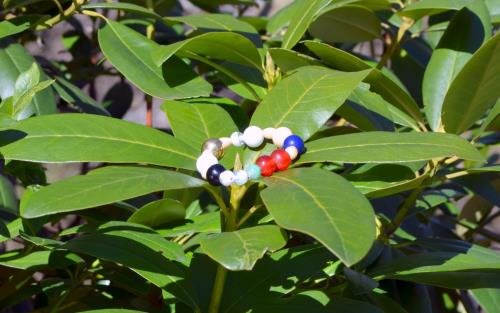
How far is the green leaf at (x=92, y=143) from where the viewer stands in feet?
2.72

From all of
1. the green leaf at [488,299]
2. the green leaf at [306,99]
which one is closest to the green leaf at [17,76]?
the green leaf at [306,99]

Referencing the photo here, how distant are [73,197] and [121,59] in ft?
1.17

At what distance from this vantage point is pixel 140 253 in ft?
2.87

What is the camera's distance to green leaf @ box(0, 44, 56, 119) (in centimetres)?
111

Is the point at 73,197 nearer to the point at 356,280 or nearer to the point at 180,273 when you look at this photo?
the point at 180,273

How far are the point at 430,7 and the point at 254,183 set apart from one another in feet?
1.37

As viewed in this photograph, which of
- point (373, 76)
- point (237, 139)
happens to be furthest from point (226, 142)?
point (373, 76)

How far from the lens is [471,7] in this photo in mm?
1146

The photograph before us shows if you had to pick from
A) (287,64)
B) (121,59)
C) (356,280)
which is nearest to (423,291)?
(356,280)

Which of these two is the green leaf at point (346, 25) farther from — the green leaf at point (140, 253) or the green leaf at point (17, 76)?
the green leaf at point (140, 253)

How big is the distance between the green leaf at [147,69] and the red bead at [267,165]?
212 mm

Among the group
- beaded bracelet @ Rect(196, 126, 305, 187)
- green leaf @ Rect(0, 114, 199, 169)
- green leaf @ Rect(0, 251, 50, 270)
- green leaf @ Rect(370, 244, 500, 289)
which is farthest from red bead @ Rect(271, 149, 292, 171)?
green leaf @ Rect(0, 251, 50, 270)

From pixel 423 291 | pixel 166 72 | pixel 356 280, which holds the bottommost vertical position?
pixel 423 291

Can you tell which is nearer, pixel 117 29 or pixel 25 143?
pixel 25 143
